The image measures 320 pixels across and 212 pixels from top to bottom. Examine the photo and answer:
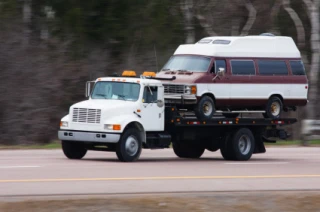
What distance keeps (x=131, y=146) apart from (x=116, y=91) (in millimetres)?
1646

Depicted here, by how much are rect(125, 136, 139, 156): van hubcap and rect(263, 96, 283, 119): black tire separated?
15.5ft

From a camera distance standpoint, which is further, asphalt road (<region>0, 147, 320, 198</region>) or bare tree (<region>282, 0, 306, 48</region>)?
bare tree (<region>282, 0, 306, 48</region>)

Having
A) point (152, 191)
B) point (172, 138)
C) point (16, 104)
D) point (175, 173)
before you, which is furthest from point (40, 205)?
point (16, 104)

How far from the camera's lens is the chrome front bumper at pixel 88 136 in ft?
60.1

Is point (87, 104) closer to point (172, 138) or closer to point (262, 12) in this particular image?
point (172, 138)

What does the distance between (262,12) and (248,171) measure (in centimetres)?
2706

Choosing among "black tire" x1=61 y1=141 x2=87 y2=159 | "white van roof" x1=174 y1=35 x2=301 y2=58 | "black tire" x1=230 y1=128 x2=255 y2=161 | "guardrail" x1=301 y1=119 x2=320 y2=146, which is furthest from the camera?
"guardrail" x1=301 y1=119 x2=320 y2=146

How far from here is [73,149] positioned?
1947 centimetres

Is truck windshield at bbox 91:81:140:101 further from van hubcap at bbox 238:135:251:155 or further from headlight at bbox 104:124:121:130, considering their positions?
van hubcap at bbox 238:135:251:155

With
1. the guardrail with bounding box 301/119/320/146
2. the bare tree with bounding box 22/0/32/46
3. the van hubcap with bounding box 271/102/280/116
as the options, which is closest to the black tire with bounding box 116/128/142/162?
the van hubcap with bounding box 271/102/280/116

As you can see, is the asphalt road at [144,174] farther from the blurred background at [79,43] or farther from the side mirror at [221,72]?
the blurred background at [79,43]

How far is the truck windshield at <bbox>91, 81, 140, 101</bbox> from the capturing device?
19469 mm

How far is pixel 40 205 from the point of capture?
443 inches

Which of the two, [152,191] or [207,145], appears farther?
[207,145]
